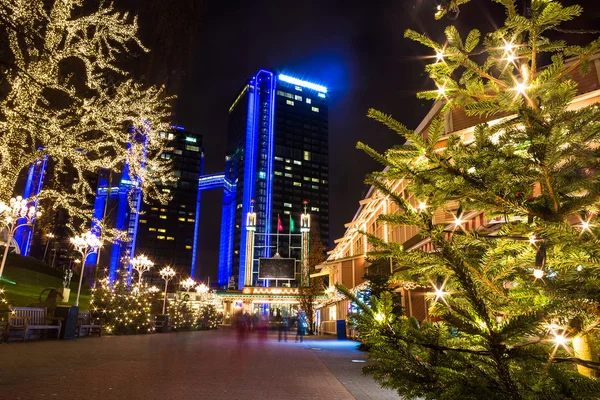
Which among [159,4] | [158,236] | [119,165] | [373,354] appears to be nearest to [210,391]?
[373,354]

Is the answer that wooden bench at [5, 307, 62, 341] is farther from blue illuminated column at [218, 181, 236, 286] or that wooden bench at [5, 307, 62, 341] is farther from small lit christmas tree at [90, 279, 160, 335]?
blue illuminated column at [218, 181, 236, 286]

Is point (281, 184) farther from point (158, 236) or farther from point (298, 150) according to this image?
point (158, 236)

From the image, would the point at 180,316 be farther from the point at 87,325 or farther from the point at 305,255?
the point at 87,325

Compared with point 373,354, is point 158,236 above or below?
above

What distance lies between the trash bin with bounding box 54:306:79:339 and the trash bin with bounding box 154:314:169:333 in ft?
35.3

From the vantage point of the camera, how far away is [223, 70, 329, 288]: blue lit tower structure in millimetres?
118062

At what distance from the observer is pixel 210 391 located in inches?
218

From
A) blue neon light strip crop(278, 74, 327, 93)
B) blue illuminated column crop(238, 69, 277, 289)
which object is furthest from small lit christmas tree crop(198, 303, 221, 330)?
blue neon light strip crop(278, 74, 327, 93)

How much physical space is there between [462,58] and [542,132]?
782 millimetres

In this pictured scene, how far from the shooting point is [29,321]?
1292 centimetres

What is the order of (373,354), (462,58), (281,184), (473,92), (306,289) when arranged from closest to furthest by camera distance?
(373,354) < (462,58) < (473,92) < (306,289) < (281,184)

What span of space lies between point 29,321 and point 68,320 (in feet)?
5.22

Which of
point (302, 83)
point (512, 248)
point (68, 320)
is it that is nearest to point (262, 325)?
point (68, 320)

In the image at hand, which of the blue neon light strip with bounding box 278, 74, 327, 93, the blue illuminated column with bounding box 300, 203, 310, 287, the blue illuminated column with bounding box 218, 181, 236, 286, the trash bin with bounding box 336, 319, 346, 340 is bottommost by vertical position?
the trash bin with bounding box 336, 319, 346, 340
